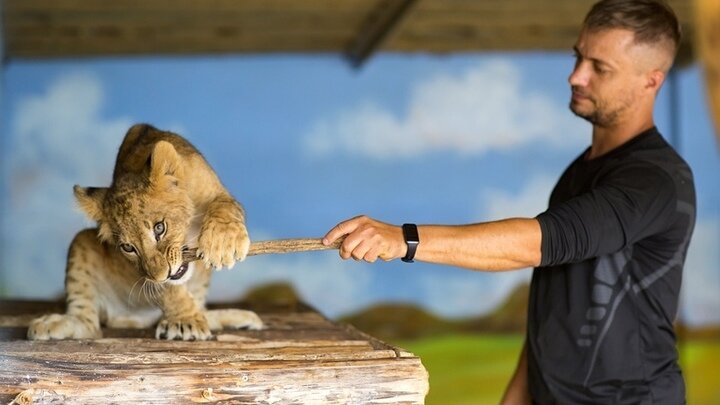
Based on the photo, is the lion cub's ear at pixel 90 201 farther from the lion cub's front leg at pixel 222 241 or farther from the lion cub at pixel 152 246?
the lion cub's front leg at pixel 222 241

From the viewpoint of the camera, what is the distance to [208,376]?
2.39 m

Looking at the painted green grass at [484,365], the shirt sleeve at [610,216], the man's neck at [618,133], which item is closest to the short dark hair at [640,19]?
the man's neck at [618,133]

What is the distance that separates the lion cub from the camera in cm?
306

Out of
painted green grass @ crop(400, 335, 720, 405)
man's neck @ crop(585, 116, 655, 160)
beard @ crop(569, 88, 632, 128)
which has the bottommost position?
painted green grass @ crop(400, 335, 720, 405)

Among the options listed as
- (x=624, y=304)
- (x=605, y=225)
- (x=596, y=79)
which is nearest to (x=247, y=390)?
(x=605, y=225)

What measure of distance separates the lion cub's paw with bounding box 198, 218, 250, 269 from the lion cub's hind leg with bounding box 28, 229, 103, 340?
2.29 feet

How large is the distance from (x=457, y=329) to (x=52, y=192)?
3956 millimetres

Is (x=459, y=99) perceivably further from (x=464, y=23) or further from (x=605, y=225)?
(x=605, y=225)

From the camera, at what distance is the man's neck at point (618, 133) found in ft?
11.1

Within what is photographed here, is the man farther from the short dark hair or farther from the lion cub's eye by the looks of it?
the lion cub's eye

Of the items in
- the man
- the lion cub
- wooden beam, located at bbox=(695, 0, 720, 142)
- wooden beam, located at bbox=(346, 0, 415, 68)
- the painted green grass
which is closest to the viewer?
wooden beam, located at bbox=(695, 0, 720, 142)

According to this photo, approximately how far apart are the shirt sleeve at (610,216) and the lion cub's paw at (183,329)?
1141 mm

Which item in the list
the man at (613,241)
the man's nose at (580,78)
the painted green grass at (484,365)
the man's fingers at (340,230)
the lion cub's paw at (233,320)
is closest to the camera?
the man's fingers at (340,230)

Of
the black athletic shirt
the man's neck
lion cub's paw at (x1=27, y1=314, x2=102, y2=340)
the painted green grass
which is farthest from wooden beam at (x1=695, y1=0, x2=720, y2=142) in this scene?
the painted green grass
